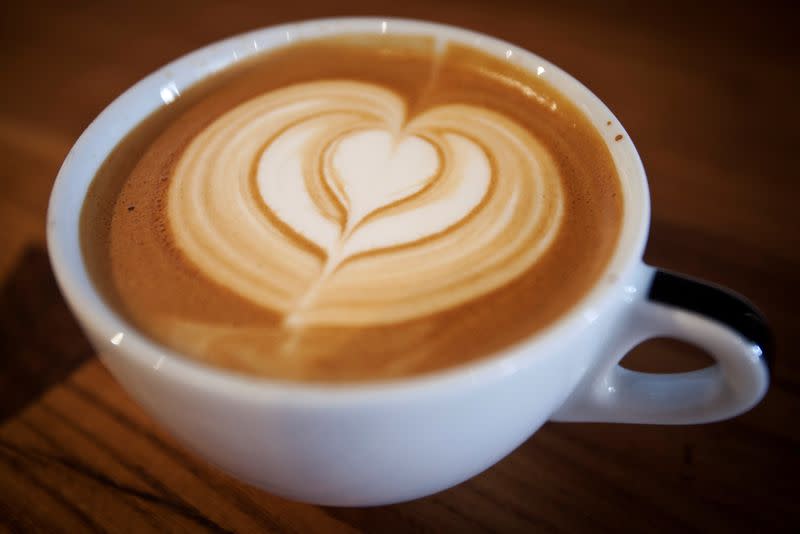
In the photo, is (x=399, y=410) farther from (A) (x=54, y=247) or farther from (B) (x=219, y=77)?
(B) (x=219, y=77)

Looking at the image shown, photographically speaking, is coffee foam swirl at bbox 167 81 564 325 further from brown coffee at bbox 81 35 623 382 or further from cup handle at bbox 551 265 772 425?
cup handle at bbox 551 265 772 425

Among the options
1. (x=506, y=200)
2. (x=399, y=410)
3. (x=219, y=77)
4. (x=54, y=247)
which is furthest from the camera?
(x=219, y=77)

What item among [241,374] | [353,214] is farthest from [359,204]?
[241,374]

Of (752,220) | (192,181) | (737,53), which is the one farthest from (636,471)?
(737,53)

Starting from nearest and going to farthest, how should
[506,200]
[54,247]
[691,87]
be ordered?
[54,247], [506,200], [691,87]

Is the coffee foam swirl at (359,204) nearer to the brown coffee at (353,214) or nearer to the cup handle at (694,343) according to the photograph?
the brown coffee at (353,214)

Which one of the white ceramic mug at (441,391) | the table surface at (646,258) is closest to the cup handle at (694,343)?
the white ceramic mug at (441,391)
